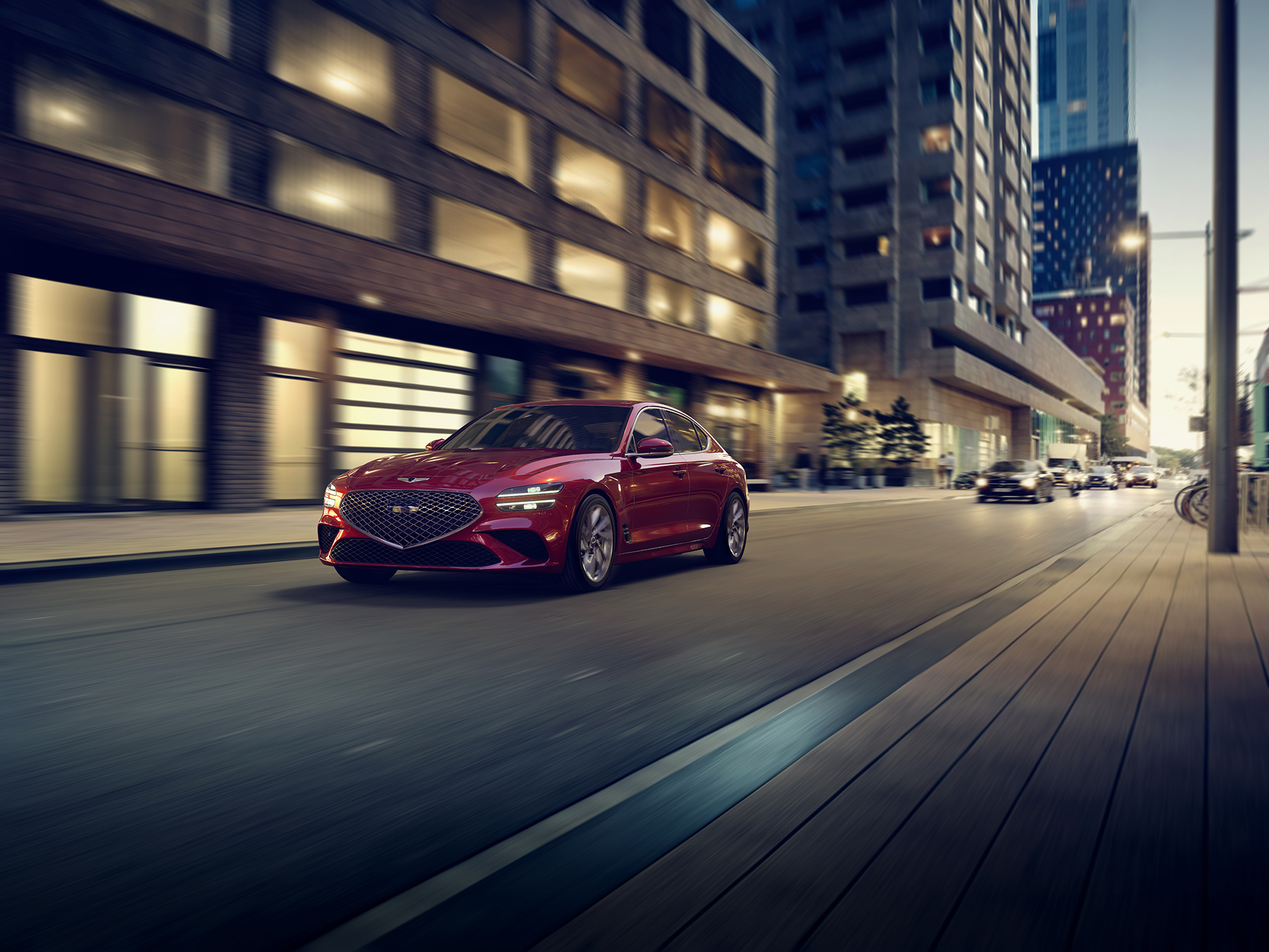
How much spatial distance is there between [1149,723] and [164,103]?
1717cm

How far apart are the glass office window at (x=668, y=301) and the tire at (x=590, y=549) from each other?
70.4 ft

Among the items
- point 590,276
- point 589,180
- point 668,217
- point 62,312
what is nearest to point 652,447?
point 62,312

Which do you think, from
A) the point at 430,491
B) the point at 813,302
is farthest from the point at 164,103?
the point at 813,302

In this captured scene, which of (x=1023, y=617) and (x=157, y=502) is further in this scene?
(x=157, y=502)

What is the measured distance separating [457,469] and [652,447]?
1816 millimetres

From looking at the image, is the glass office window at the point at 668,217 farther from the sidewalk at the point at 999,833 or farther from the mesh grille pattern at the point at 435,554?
the sidewalk at the point at 999,833

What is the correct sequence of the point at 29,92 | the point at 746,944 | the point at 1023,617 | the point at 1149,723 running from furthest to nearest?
the point at 29,92
the point at 1023,617
the point at 1149,723
the point at 746,944

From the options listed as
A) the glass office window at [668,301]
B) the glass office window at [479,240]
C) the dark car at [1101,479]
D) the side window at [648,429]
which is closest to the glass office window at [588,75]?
the glass office window at [479,240]

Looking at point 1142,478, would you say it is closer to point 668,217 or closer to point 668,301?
point 668,301

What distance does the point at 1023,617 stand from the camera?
21.0 ft

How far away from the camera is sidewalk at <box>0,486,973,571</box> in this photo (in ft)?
30.4

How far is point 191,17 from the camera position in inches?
640

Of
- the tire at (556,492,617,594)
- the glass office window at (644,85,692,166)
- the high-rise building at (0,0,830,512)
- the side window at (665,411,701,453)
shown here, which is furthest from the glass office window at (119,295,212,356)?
the glass office window at (644,85,692,166)

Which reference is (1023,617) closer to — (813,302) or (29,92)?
(29,92)
